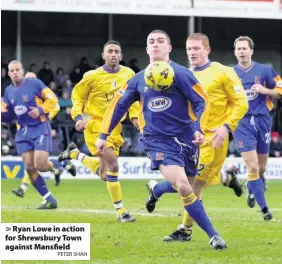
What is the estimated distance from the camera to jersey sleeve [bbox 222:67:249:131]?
36.2 feet

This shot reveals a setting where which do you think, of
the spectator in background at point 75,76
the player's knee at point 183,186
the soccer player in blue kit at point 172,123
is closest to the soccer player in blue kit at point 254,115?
the soccer player in blue kit at point 172,123

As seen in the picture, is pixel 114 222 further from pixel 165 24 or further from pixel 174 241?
pixel 165 24

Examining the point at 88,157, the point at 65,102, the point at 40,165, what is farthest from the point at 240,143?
the point at 65,102

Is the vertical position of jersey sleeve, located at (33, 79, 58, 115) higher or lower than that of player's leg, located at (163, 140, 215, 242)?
higher

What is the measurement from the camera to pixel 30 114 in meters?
16.7

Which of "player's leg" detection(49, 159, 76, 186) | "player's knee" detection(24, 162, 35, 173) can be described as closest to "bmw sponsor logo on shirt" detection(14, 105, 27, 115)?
"player's knee" detection(24, 162, 35, 173)

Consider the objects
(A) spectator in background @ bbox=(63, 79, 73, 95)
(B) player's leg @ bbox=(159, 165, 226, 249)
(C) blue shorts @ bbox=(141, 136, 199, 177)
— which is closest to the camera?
(B) player's leg @ bbox=(159, 165, 226, 249)

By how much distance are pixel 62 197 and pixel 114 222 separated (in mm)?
5580

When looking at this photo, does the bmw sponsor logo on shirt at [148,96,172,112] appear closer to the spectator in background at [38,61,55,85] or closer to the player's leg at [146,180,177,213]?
the player's leg at [146,180,177,213]

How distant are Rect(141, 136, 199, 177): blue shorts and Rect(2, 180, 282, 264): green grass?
90 centimetres

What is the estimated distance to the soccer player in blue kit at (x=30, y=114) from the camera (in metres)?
16.7

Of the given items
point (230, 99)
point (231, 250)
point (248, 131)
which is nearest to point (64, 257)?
point (231, 250)

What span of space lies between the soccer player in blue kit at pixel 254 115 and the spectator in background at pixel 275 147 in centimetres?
1152

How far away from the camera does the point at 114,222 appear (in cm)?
1353
